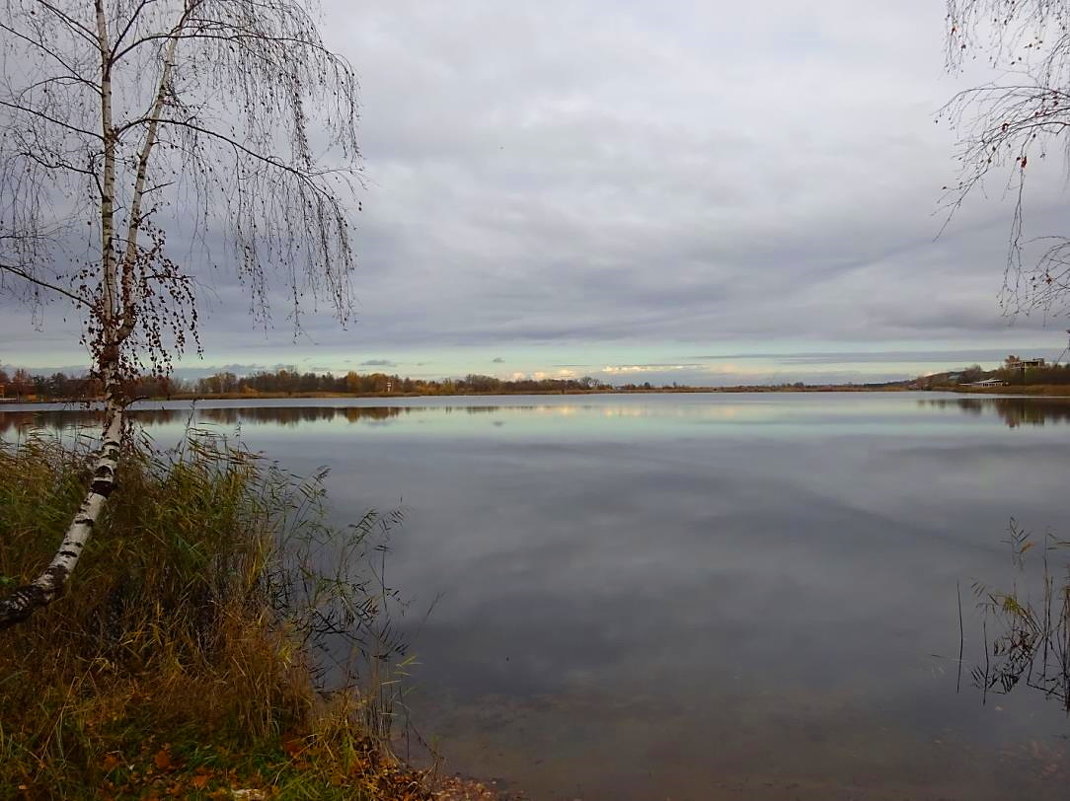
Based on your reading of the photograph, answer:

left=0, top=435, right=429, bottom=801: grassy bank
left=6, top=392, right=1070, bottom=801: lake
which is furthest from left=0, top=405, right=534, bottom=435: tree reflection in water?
left=0, top=435, right=429, bottom=801: grassy bank

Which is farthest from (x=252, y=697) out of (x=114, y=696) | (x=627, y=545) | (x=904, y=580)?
(x=904, y=580)

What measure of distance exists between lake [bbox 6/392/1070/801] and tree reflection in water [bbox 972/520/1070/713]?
13cm

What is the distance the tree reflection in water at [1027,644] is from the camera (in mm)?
5859

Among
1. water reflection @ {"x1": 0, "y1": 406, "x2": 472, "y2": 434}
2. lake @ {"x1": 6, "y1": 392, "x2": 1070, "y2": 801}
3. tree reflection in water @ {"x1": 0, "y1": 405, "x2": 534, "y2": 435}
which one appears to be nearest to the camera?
lake @ {"x1": 6, "y1": 392, "x2": 1070, "y2": 801}

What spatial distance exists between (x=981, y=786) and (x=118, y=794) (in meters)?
5.37

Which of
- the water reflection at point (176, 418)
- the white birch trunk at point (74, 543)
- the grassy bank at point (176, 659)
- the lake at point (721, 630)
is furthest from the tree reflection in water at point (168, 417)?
the grassy bank at point (176, 659)

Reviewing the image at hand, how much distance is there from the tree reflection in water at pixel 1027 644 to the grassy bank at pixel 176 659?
5.42 meters

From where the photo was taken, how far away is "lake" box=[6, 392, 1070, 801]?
4629mm

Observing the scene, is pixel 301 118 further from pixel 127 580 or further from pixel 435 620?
pixel 435 620

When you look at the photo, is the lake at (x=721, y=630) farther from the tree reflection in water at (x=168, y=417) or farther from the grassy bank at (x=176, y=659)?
the grassy bank at (x=176, y=659)

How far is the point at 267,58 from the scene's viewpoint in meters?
4.45

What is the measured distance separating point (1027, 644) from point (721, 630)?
2937 mm

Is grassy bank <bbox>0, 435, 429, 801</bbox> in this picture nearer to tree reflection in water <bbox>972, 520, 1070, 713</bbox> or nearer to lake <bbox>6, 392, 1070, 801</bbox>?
lake <bbox>6, 392, 1070, 801</bbox>

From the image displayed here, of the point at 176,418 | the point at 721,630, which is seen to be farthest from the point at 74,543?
the point at 176,418
